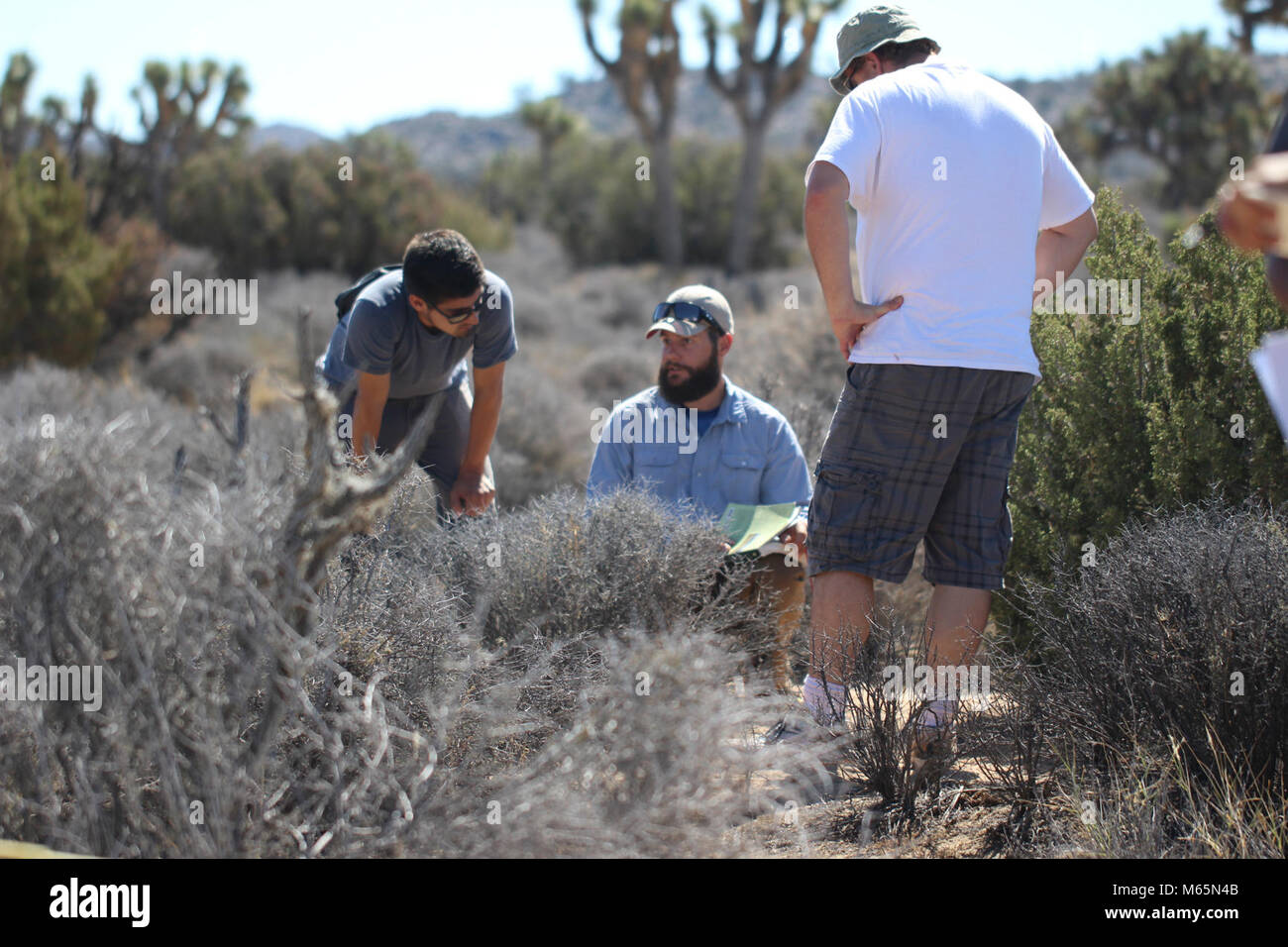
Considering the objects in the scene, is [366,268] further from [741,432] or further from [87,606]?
[87,606]

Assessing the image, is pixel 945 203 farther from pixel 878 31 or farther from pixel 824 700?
pixel 824 700

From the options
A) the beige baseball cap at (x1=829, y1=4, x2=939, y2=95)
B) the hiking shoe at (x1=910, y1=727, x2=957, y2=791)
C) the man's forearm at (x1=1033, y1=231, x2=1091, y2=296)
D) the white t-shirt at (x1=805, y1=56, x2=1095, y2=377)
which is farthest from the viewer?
the man's forearm at (x1=1033, y1=231, x2=1091, y2=296)

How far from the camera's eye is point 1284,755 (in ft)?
8.38

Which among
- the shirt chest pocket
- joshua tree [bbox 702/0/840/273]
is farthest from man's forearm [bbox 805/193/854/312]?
joshua tree [bbox 702/0/840/273]

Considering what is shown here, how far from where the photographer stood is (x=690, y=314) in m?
4.62

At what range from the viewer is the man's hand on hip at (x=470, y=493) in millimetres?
4617

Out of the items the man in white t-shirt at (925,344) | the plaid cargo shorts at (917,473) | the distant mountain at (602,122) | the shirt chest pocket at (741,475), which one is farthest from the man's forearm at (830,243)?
the distant mountain at (602,122)

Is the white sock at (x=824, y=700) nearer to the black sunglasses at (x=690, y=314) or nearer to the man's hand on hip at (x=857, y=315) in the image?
the man's hand on hip at (x=857, y=315)

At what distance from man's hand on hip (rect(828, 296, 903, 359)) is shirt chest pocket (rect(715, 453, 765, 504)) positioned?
1400mm

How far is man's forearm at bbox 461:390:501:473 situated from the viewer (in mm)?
4664

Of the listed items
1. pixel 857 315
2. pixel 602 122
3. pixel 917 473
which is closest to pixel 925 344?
pixel 857 315

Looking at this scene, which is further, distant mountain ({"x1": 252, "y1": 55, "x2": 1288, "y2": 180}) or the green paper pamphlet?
distant mountain ({"x1": 252, "y1": 55, "x2": 1288, "y2": 180})

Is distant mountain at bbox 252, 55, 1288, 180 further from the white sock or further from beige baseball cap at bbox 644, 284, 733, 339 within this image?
the white sock
